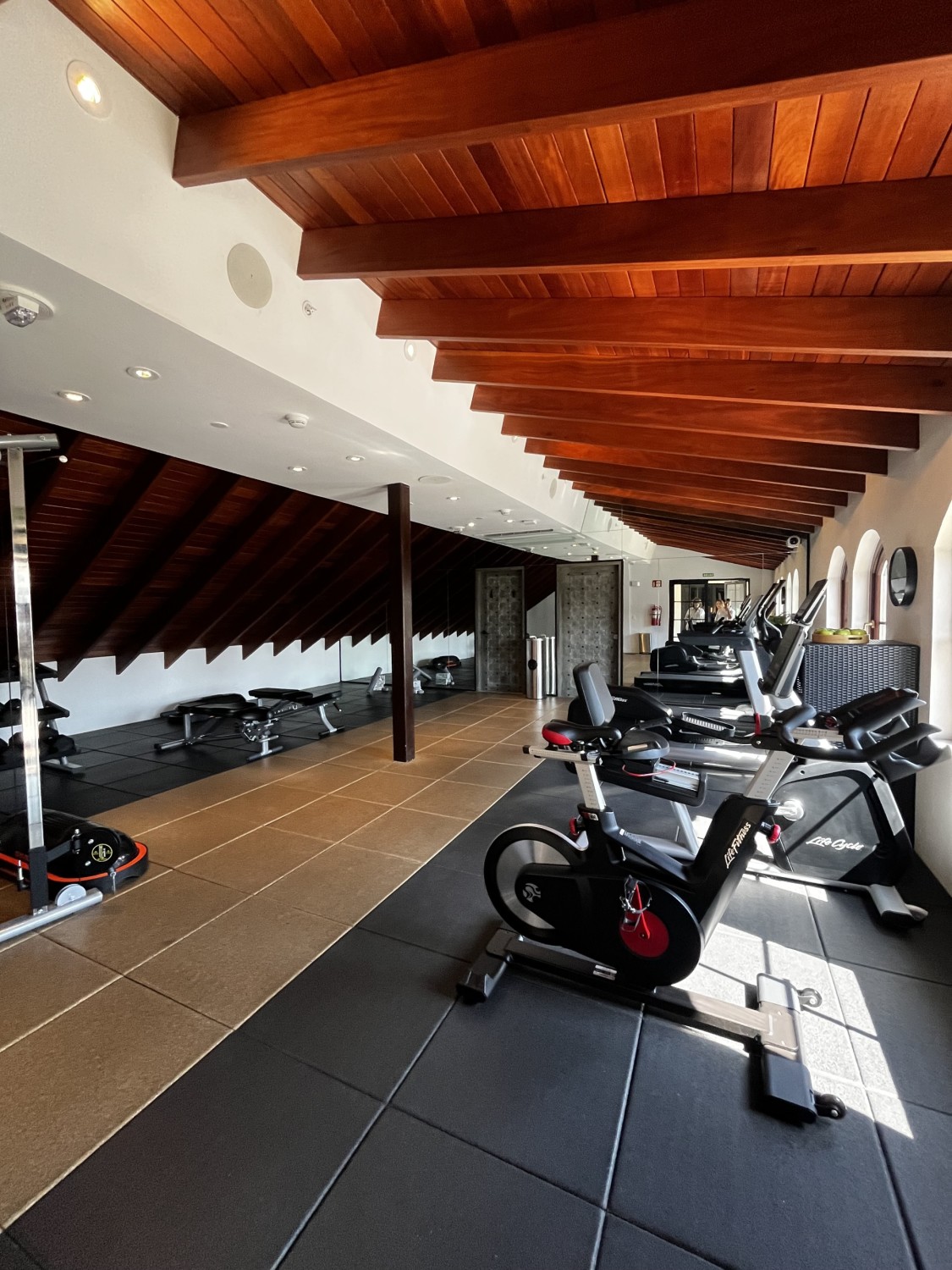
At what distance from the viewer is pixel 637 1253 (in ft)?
4.07

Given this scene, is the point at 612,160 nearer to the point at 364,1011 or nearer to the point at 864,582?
the point at 364,1011

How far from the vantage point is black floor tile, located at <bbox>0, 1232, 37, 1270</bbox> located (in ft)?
4.00

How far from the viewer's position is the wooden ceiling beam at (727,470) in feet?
15.8

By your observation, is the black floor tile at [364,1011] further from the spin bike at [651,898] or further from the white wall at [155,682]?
the white wall at [155,682]

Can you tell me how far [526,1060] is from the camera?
1769 millimetres

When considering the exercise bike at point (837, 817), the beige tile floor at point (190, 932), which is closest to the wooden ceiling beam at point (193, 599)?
the beige tile floor at point (190, 932)

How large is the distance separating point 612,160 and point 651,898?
2.59 meters

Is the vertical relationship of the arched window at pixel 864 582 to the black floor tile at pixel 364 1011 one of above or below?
above

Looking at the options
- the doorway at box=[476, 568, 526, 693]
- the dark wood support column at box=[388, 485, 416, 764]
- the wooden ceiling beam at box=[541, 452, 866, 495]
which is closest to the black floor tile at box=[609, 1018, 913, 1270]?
the dark wood support column at box=[388, 485, 416, 764]

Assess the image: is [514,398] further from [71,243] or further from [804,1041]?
[804,1041]

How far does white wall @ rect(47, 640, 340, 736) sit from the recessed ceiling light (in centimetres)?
638

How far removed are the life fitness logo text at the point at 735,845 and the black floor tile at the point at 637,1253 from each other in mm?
983

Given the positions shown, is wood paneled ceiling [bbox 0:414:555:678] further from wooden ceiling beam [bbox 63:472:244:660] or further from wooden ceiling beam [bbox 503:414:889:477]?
wooden ceiling beam [bbox 503:414:889:477]

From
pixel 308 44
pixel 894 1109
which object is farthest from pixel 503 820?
pixel 308 44
